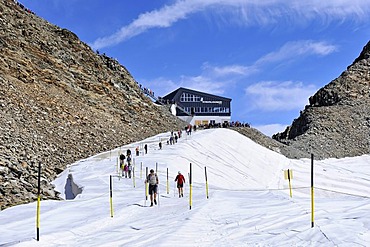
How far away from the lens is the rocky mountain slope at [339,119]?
68.1 meters

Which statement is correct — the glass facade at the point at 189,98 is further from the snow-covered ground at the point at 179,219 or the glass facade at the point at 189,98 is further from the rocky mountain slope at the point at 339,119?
the snow-covered ground at the point at 179,219

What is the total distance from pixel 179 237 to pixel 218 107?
79084 mm

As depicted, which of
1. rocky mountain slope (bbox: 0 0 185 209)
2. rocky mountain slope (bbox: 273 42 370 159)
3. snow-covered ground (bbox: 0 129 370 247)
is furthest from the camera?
rocky mountain slope (bbox: 273 42 370 159)

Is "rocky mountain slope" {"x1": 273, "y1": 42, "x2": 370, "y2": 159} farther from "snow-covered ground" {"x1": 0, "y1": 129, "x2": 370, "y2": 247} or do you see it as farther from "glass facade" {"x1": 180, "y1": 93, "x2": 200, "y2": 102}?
"snow-covered ground" {"x1": 0, "y1": 129, "x2": 370, "y2": 247}

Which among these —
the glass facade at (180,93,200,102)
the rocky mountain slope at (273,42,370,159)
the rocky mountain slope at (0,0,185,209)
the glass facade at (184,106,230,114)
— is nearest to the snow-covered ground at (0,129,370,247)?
the rocky mountain slope at (0,0,185,209)

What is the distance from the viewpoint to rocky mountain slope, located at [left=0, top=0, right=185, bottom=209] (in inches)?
1099

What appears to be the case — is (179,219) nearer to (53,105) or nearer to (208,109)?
(53,105)

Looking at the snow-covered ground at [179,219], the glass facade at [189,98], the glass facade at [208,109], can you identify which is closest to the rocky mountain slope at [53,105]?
the snow-covered ground at [179,219]

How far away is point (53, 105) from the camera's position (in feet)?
147

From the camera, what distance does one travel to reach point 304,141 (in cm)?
6788

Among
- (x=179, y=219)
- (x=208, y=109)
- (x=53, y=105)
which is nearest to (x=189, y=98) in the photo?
(x=208, y=109)

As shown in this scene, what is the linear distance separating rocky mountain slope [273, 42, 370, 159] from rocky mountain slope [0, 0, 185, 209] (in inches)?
810

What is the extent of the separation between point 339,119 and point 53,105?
5088 cm

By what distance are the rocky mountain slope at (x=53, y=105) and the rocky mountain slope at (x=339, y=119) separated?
20.6m
